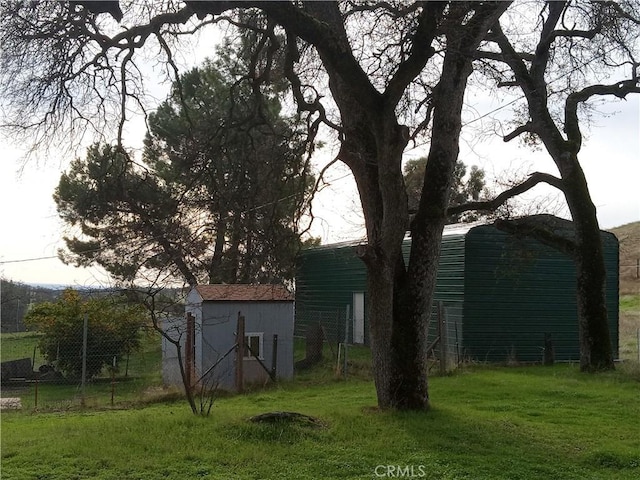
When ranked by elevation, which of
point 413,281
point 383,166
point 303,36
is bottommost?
point 413,281

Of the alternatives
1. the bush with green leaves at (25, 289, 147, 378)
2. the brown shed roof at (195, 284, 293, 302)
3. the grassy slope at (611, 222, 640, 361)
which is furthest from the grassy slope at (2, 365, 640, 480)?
the grassy slope at (611, 222, 640, 361)

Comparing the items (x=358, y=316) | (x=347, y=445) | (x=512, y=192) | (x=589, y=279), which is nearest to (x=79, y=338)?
(x=358, y=316)

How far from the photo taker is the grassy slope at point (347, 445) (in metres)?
6.61

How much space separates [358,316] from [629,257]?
102 ft

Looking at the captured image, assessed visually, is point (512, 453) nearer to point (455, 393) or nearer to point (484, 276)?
point (455, 393)

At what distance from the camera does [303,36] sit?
332 inches

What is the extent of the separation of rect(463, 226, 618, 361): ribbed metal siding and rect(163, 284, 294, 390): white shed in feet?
17.3

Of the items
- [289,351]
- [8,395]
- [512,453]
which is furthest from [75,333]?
[512,453]

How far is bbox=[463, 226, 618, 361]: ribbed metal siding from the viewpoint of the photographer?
61.7 feet

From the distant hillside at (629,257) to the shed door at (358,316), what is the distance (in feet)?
62.1

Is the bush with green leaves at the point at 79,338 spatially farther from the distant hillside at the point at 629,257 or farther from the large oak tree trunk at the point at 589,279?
the distant hillside at the point at 629,257

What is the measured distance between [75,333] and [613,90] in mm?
14600

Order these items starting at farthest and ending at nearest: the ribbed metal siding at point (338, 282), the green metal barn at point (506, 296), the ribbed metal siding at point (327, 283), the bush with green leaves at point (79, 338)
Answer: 1. the ribbed metal siding at point (327, 283)
2. the ribbed metal siding at point (338, 282)
3. the green metal barn at point (506, 296)
4. the bush with green leaves at point (79, 338)

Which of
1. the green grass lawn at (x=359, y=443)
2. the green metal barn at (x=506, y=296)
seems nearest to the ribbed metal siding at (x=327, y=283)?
the green metal barn at (x=506, y=296)
